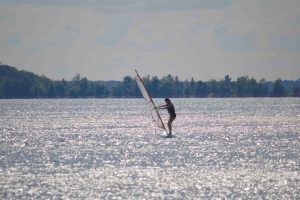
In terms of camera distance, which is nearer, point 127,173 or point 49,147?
point 127,173

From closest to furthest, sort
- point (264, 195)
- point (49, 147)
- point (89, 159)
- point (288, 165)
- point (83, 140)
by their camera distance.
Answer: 1. point (264, 195)
2. point (288, 165)
3. point (89, 159)
4. point (49, 147)
5. point (83, 140)

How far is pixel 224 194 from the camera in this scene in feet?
130

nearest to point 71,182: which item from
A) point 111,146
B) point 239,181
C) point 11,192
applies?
point 11,192

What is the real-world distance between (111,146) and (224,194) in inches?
1074

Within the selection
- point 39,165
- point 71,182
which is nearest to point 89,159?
point 39,165

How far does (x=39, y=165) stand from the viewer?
51688 millimetres

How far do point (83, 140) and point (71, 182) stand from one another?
105ft

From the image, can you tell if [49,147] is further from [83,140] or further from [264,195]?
[264,195]

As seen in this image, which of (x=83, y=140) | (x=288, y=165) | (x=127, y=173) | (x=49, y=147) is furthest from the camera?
(x=83, y=140)

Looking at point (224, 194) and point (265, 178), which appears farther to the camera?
point (265, 178)

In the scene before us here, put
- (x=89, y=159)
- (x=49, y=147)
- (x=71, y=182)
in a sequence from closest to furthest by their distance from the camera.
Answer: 1. (x=71, y=182)
2. (x=89, y=159)
3. (x=49, y=147)

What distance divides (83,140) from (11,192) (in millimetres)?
35104

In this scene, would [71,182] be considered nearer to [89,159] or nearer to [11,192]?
[11,192]

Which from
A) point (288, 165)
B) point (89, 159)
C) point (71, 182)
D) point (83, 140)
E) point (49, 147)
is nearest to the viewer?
point (71, 182)
